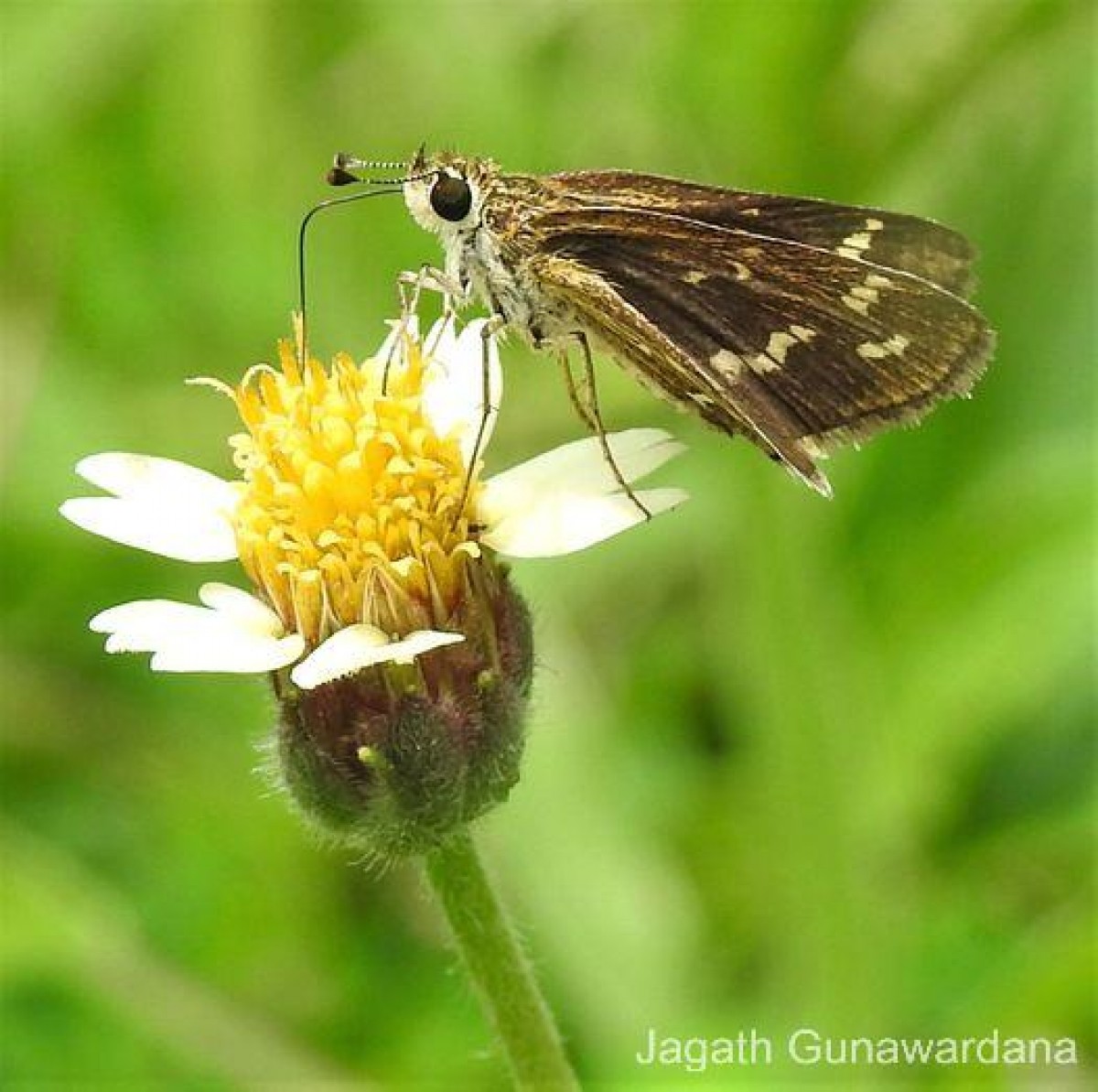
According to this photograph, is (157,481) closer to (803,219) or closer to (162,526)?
(162,526)

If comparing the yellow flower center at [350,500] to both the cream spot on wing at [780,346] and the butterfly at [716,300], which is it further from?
the cream spot on wing at [780,346]

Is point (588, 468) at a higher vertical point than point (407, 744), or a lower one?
higher

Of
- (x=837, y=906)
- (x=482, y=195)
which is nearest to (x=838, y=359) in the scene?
(x=482, y=195)

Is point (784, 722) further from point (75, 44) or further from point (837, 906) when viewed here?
point (75, 44)

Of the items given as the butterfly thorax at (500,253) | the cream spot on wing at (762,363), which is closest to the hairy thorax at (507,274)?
the butterfly thorax at (500,253)

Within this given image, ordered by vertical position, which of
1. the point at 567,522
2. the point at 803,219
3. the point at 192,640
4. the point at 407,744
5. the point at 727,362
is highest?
the point at 803,219

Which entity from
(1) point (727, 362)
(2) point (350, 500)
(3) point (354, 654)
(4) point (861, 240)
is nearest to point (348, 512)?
(2) point (350, 500)

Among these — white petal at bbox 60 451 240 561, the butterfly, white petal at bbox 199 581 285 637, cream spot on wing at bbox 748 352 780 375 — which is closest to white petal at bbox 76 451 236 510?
white petal at bbox 60 451 240 561
